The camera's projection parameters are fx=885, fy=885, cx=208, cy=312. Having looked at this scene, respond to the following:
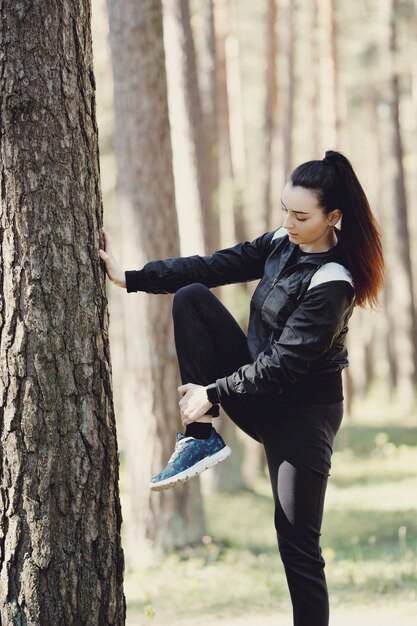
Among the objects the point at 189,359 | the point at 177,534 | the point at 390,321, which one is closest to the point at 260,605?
the point at 177,534

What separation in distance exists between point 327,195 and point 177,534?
545cm

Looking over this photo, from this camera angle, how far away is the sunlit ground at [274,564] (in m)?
6.36

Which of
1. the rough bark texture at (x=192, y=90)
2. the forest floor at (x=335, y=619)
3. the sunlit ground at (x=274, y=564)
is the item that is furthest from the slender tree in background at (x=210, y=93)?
the forest floor at (x=335, y=619)

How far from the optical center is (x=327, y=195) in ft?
12.7

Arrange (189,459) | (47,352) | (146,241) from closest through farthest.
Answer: (47,352), (189,459), (146,241)

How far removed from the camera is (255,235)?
1881 centimetres

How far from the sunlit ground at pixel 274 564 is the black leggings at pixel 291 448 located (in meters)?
1.42

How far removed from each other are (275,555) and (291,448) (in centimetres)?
536

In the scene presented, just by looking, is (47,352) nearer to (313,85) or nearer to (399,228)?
(399,228)

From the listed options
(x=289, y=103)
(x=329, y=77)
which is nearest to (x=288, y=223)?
(x=329, y=77)

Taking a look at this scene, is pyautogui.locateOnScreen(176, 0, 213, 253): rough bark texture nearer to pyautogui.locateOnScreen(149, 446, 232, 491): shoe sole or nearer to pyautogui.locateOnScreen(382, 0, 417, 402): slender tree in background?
pyautogui.locateOnScreen(149, 446, 232, 491): shoe sole

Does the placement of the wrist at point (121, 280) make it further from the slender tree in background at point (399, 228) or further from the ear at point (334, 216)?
the slender tree in background at point (399, 228)

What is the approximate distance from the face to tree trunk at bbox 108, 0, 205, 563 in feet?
14.6

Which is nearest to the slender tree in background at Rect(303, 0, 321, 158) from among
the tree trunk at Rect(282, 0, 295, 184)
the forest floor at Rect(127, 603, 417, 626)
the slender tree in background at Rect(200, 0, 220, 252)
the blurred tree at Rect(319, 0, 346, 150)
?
the tree trunk at Rect(282, 0, 295, 184)
